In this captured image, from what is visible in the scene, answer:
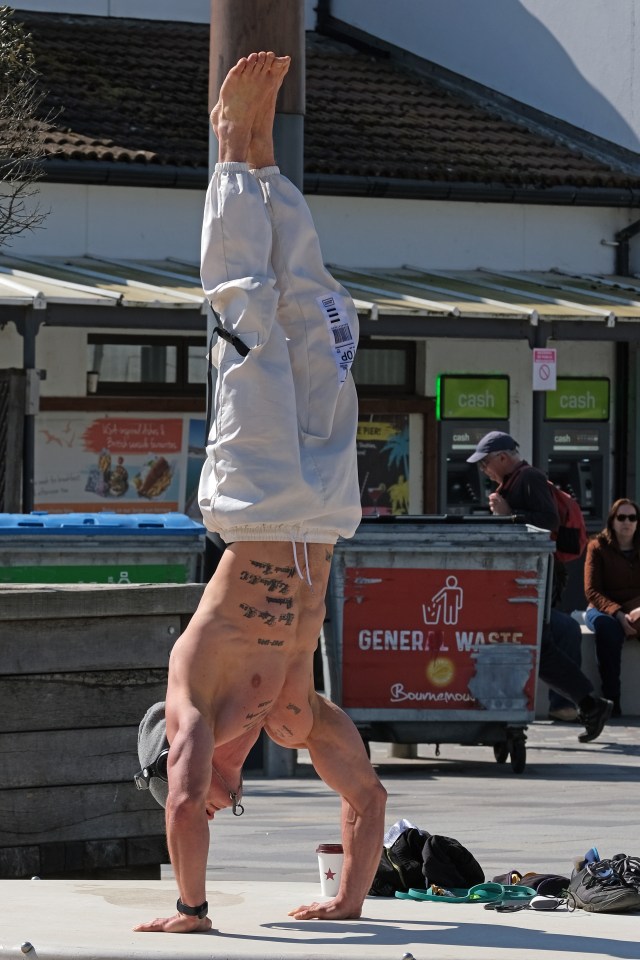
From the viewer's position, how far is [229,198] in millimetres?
4543

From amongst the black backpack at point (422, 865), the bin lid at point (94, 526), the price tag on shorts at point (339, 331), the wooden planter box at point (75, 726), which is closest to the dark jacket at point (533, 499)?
the bin lid at point (94, 526)

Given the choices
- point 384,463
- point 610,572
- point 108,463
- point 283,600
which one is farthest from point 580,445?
point 283,600

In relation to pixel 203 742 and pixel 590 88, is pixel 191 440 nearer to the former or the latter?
pixel 590 88

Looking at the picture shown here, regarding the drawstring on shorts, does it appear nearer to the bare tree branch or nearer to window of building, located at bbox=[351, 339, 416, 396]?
the bare tree branch

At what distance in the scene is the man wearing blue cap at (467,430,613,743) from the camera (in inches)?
A: 412

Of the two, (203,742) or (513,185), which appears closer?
(203,742)

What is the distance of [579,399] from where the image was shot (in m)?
20.0

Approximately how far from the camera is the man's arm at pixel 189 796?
434cm

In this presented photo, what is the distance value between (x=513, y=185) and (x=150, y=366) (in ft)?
14.6

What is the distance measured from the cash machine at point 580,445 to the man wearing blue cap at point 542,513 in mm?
8275

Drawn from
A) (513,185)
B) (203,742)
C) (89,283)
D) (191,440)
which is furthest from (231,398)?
(513,185)

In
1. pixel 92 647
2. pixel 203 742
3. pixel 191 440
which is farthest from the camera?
pixel 191 440

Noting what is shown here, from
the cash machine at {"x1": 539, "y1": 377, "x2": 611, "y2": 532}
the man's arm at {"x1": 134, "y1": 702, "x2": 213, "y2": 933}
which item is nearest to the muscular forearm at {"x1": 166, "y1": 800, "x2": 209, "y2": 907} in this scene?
the man's arm at {"x1": 134, "y1": 702, "x2": 213, "y2": 933}

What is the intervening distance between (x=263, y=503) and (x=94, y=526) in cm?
535
